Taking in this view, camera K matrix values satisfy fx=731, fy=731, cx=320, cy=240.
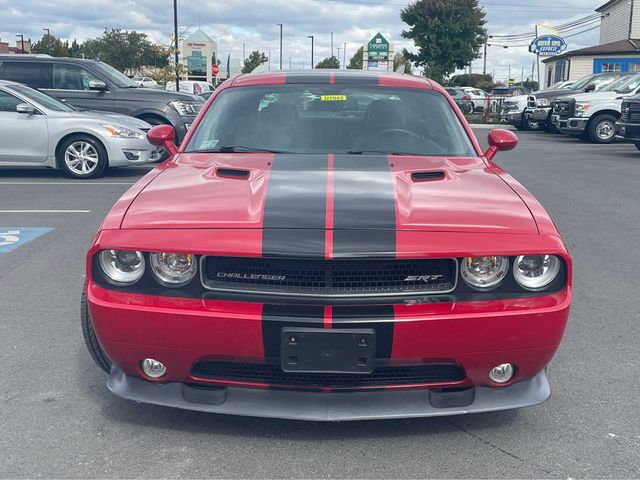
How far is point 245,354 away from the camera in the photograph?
8.84 ft

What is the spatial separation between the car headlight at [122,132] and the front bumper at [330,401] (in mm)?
8653

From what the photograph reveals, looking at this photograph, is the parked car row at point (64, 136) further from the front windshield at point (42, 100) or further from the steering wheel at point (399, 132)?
the steering wheel at point (399, 132)

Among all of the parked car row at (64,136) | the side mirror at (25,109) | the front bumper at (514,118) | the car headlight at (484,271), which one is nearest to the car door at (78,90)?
the parked car row at (64,136)

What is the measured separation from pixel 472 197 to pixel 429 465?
1.10 metres

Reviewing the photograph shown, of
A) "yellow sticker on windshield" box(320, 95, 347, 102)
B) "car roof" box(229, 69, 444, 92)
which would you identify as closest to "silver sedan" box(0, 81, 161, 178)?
"car roof" box(229, 69, 444, 92)

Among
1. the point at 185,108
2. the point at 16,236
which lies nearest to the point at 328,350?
the point at 16,236

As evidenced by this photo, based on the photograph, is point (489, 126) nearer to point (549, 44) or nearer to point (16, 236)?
point (549, 44)

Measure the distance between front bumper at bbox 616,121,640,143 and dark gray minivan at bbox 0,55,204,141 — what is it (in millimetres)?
→ 9026

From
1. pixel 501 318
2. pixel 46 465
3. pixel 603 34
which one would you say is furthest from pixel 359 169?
pixel 603 34

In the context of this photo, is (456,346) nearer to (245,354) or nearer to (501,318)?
(501,318)

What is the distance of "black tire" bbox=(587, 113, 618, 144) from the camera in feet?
62.8

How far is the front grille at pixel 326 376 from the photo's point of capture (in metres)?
2.79

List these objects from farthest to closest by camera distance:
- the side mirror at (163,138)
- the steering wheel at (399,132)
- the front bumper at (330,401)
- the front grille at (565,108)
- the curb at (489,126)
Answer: the curb at (489,126) → the front grille at (565,108) → the side mirror at (163,138) → the steering wheel at (399,132) → the front bumper at (330,401)

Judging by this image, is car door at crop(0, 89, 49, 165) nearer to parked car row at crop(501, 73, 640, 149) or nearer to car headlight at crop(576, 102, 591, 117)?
parked car row at crop(501, 73, 640, 149)
